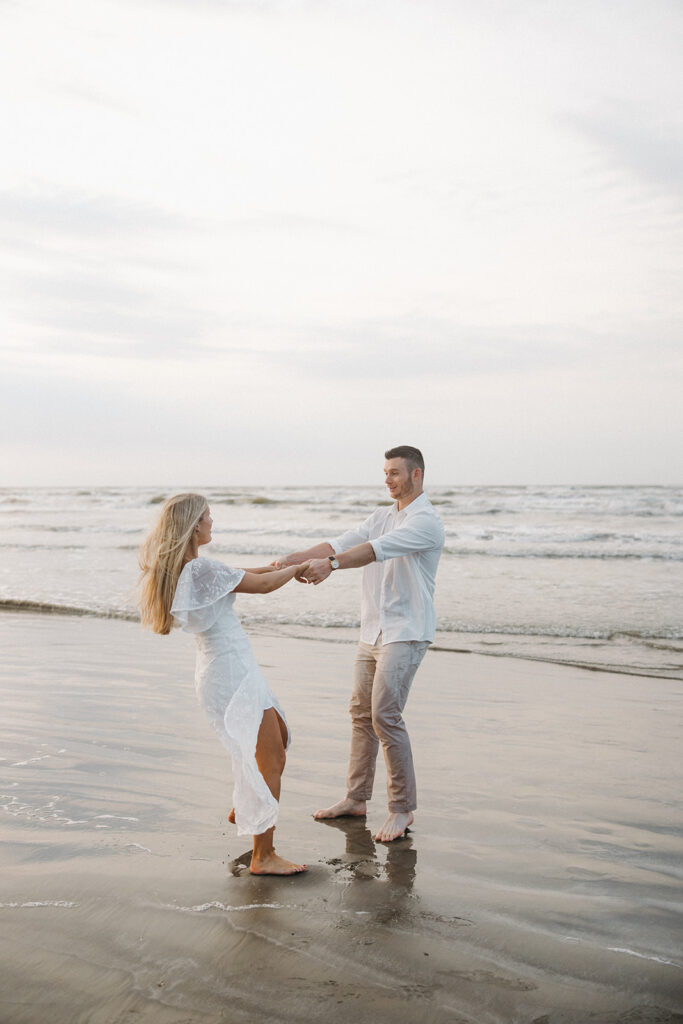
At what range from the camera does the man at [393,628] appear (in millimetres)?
4551

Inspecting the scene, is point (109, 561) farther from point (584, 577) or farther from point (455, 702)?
point (455, 702)

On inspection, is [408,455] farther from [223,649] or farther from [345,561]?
[223,649]

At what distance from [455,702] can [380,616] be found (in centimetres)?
308

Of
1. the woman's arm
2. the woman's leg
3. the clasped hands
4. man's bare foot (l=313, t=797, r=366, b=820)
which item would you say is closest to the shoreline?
→ man's bare foot (l=313, t=797, r=366, b=820)

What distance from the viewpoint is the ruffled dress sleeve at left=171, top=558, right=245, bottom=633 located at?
400 centimetres

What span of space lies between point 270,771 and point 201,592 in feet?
3.19

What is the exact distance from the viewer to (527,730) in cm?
662

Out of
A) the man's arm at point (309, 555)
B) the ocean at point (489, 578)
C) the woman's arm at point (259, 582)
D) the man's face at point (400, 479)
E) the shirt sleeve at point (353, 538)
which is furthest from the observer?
the ocean at point (489, 578)

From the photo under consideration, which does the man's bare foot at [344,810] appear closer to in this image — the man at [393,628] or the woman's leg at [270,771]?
the man at [393,628]

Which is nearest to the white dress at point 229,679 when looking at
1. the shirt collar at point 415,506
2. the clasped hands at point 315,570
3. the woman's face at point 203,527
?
the woman's face at point 203,527

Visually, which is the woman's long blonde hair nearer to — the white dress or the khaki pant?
the white dress

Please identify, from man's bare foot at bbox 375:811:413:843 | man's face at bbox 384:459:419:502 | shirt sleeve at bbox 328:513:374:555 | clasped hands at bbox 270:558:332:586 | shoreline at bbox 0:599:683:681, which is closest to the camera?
man's bare foot at bbox 375:811:413:843

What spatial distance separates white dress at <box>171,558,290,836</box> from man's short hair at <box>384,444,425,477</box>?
50.7 inches

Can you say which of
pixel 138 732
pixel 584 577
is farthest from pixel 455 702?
pixel 584 577
